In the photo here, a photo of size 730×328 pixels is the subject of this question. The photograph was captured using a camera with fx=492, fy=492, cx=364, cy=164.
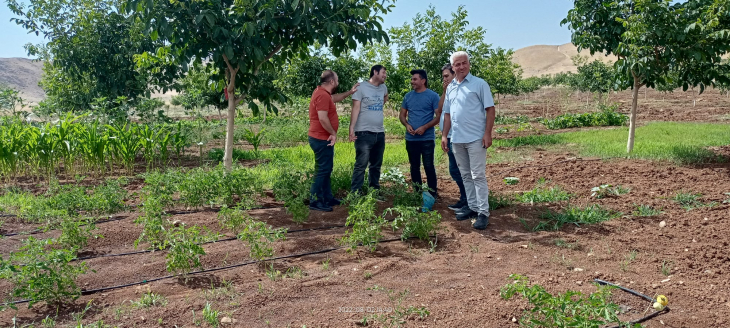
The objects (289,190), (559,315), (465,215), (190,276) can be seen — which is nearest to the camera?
(559,315)

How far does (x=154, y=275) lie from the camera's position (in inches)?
147

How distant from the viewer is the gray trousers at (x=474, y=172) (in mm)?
4656

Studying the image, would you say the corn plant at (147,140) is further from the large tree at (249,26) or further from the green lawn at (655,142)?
the green lawn at (655,142)

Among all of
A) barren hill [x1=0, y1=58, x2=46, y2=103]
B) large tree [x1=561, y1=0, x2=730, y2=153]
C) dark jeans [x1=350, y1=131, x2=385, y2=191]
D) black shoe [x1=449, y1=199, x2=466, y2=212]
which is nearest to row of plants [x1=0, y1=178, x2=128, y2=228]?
dark jeans [x1=350, y1=131, x2=385, y2=191]

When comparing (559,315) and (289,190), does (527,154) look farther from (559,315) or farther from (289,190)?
(559,315)

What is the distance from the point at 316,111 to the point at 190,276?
2.32m

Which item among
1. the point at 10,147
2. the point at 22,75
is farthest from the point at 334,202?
the point at 22,75

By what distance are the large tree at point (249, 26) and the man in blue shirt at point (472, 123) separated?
1416 mm

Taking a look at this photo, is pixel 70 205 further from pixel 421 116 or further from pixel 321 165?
pixel 421 116

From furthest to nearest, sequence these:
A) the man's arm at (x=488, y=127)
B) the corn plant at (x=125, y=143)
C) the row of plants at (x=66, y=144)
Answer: the corn plant at (x=125, y=143)
the row of plants at (x=66, y=144)
the man's arm at (x=488, y=127)

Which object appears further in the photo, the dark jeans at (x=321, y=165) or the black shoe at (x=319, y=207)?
the black shoe at (x=319, y=207)

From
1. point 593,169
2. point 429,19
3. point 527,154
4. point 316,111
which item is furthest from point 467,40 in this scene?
point 316,111

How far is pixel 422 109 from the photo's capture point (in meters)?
5.54

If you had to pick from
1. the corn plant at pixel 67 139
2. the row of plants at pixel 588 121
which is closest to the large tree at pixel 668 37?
the row of plants at pixel 588 121
